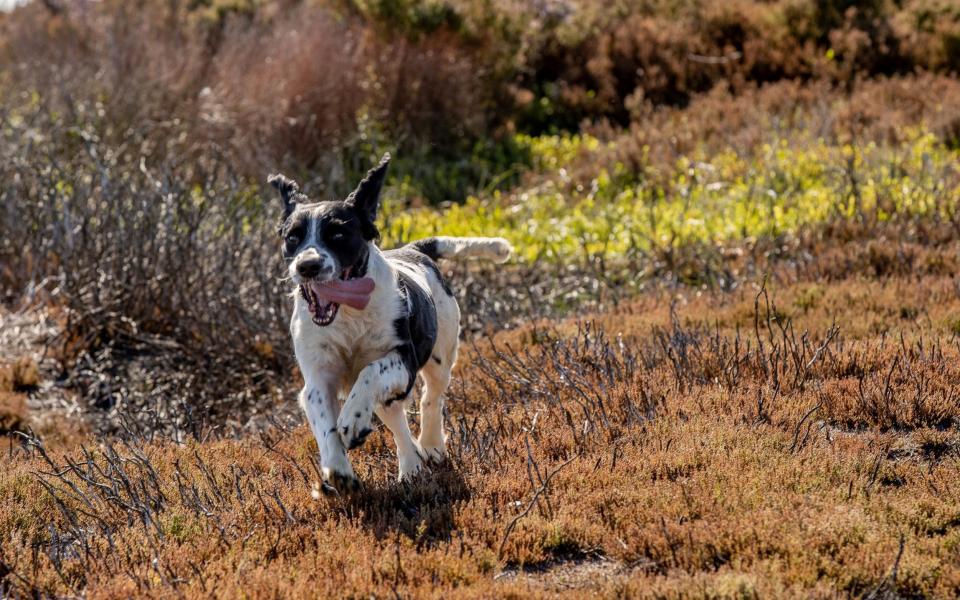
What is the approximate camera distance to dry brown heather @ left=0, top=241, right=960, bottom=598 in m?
4.08

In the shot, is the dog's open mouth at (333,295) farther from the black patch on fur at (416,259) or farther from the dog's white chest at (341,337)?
the black patch on fur at (416,259)

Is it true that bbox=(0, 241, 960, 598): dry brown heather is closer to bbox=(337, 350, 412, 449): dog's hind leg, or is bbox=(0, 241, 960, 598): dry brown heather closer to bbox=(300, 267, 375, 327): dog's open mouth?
bbox=(337, 350, 412, 449): dog's hind leg

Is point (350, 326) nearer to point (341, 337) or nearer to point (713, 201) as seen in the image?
point (341, 337)

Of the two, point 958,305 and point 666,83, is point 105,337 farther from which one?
point 666,83

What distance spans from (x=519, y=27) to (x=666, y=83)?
2564 millimetres

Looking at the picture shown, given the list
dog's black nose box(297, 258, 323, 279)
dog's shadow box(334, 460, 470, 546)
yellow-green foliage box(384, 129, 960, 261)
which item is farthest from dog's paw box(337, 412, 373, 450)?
yellow-green foliage box(384, 129, 960, 261)

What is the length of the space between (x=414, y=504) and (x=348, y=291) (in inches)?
38.3

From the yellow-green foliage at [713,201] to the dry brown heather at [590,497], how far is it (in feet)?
13.3

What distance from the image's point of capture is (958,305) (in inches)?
292

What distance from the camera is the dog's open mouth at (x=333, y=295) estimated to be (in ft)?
16.4

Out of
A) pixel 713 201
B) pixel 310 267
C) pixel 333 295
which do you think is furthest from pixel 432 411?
pixel 713 201

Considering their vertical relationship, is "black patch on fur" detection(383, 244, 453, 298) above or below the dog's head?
below

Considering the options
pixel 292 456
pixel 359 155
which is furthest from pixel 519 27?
pixel 292 456

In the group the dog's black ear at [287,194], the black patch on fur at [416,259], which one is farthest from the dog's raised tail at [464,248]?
the dog's black ear at [287,194]
